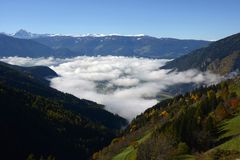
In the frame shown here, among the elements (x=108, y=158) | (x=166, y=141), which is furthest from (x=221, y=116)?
(x=108, y=158)

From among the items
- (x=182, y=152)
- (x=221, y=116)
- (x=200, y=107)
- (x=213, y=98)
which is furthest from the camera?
(x=213, y=98)

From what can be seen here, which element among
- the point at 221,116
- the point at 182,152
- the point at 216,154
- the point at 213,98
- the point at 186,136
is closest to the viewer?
the point at 216,154

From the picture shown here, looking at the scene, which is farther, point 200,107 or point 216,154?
point 200,107

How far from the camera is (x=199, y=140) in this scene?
11431 centimetres

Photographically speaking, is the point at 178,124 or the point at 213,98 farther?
the point at 213,98

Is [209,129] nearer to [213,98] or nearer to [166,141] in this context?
[166,141]

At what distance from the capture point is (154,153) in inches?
4353

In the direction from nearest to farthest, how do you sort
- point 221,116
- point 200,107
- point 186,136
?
point 186,136, point 221,116, point 200,107

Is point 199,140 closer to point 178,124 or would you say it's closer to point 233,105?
point 178,124

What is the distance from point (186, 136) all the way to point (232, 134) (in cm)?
1335

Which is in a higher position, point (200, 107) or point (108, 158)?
point (200, 107)

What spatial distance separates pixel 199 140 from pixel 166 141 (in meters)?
8.67

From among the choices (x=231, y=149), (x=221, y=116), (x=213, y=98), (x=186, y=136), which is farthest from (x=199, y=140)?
(x=213, y=98)

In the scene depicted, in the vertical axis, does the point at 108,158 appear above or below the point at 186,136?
below
